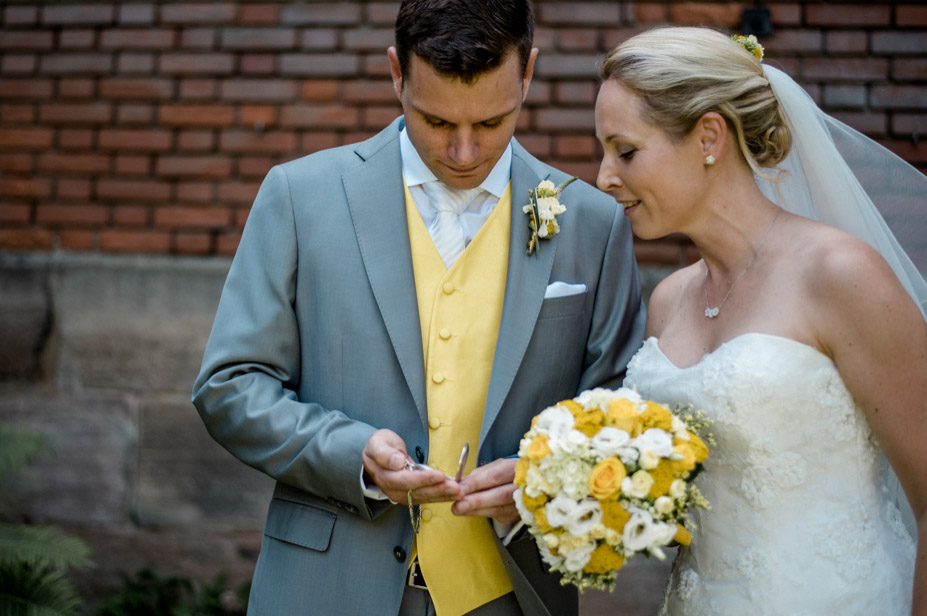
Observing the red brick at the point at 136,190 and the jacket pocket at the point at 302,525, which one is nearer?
the jacket pocket at the point at 302,525

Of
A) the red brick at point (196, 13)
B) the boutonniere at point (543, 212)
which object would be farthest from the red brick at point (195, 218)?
the boutonniere at point (543, 212)

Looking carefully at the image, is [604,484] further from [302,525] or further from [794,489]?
→ [302,525]

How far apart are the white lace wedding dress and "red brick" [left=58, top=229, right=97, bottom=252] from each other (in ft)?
10.5

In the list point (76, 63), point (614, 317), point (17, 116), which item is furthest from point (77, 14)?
point (614, 317)

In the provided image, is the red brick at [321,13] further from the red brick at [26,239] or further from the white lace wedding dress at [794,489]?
the white lace wedding dress at [794,489]

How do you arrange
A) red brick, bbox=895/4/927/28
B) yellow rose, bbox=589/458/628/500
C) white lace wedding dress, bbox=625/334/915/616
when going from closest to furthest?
yellow rose, bbox=589/458/628/500 < white lace wedding dress, bbox=625/334/915/616 < red brick, bbox=895/4/927/28

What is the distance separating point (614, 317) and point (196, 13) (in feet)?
9.35

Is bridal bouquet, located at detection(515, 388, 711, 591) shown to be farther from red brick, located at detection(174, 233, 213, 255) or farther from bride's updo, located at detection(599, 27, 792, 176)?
red brick, located at detection(174, 233, 213, 255)

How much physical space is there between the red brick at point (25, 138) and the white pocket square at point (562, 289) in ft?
10.1

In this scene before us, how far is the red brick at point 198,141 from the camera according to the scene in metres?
4.36

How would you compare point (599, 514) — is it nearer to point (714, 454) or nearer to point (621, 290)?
point (714, 454)

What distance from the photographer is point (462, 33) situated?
2.27 m

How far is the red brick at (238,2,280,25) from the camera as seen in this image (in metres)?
4.33

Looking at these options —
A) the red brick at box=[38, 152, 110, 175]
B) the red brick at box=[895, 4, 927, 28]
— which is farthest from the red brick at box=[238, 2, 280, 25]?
the red brick at box=[895, 4, 927, 28]
